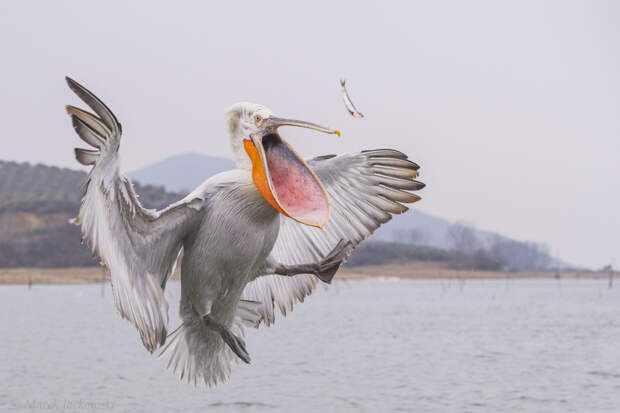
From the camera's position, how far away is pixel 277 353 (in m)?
43.4

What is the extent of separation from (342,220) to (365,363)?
36477mm

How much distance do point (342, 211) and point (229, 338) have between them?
88 cm

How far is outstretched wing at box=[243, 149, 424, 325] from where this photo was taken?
3.89 metres

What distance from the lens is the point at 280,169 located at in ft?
9.50

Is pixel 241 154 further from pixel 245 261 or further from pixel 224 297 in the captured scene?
pixel 224 297

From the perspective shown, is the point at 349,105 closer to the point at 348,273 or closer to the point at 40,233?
the point at 40,233

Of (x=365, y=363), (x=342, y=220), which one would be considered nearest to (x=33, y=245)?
(x=365, y=363)

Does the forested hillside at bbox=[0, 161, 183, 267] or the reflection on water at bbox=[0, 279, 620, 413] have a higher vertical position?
the forested hillside at bbox=[0, 161, 183, 267]

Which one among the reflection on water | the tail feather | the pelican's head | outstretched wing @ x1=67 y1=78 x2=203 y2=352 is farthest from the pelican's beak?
the reflection on water

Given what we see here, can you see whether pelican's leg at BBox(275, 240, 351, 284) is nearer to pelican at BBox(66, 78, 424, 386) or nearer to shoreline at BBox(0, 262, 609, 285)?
pelican at BBox(66, 78, 424, 386)

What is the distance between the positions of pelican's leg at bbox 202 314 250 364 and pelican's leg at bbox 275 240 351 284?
42cm

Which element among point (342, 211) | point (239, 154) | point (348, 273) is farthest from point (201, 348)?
point (348, 273)

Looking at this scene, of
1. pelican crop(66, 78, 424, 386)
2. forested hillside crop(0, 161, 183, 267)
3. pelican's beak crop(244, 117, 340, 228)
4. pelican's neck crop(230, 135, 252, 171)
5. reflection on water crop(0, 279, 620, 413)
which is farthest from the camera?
forested hillside crop(0, 161, 183, 267)

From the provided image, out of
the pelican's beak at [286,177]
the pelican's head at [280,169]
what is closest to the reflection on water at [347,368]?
the pelican's head at [280,169]
